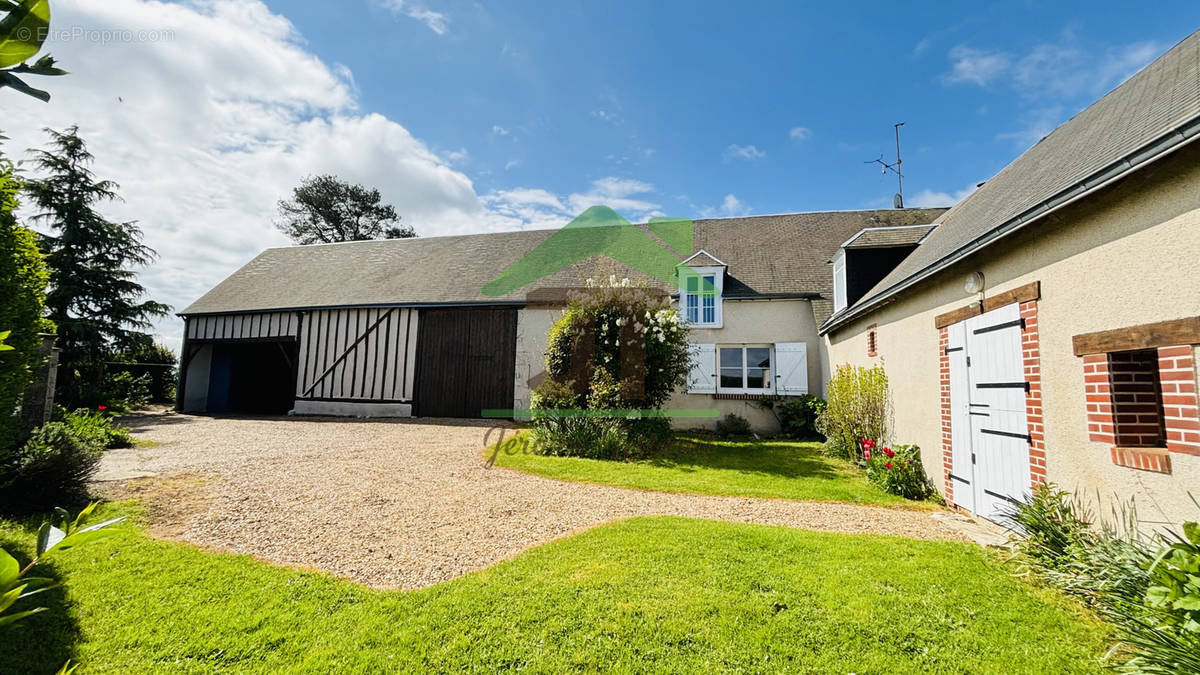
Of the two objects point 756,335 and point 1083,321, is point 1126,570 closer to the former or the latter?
point 1083,321

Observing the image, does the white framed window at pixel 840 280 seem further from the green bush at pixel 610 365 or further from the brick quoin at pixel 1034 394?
the brick quoin at pixel 1034 394

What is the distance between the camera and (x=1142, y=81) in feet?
16.8

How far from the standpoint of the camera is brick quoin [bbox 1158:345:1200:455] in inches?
112

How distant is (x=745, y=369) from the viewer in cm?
1158

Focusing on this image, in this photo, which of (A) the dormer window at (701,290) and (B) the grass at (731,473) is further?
(A) the dormer window at (701,290)

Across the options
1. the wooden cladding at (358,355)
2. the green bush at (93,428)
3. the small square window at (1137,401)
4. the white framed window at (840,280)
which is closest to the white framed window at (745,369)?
the white framed window at (840,280)

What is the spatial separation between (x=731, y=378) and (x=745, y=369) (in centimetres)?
37

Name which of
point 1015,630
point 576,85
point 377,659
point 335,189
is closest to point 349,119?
point 576,85

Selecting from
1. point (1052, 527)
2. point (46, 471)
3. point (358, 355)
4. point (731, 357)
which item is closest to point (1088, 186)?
point (1052, 527)

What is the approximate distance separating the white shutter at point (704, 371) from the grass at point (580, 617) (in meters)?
7.66

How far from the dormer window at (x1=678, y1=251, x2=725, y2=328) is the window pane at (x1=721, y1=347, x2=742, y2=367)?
24.3 inches

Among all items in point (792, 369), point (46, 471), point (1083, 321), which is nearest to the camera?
point (1083, 321)

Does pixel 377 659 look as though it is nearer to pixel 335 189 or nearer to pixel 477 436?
pixel 477 436

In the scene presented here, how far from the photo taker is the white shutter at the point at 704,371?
38.0 ft
